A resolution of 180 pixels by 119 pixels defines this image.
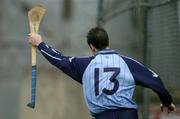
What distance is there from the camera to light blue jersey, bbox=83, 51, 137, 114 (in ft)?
21.3

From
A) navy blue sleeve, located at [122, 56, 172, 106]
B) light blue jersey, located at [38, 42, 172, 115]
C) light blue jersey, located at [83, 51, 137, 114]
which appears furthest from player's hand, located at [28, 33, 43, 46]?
navy blue sleeve, located at [122, 56, 172, 106]

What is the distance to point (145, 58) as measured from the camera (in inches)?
320

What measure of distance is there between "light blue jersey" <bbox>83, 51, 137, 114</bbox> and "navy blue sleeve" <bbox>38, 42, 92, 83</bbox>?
96mm

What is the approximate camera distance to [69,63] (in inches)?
267

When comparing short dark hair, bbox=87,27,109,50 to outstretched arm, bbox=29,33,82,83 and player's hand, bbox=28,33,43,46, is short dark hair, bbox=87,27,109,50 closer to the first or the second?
outstretched arm, bbox=29,33,82,83

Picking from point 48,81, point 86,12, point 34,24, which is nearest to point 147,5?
point 34,24

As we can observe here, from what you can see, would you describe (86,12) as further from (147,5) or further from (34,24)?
(34,24)

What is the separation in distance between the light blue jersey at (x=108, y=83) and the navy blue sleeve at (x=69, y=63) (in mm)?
96

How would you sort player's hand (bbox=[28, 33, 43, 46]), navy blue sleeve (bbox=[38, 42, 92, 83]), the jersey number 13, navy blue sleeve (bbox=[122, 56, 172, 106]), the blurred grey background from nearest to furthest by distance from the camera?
1. the jersey number 13
2. navy blue sleeve (bbox=[122, 56, 172, 106])
3. navy blue sleeve (bbox=[38, 42, 92, 83])
4. player's hand (bbox=[28, 33, 43, 46])
5. the blurred grey background

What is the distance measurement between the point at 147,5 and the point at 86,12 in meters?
7.57

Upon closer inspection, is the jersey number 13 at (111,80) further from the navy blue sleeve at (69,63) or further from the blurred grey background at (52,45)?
the blurred grey background at (52,45)

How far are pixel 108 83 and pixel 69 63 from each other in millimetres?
469

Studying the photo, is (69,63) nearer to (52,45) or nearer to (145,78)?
(145,78)

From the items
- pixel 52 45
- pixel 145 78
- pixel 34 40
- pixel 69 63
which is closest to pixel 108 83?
pixel 145 78
